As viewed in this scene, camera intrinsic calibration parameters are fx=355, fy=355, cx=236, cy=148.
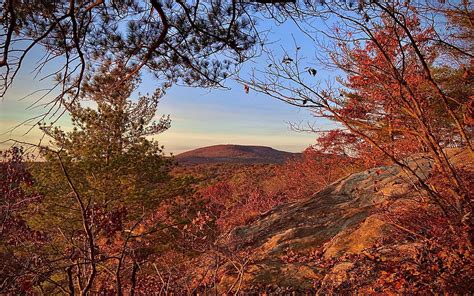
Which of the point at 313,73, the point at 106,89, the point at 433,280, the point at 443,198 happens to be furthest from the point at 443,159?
the point at 106,89

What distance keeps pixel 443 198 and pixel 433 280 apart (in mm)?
899

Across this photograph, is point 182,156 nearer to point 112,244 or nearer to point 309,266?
point 112,244

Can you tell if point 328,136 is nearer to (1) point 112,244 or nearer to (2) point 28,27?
(1) point 112,244

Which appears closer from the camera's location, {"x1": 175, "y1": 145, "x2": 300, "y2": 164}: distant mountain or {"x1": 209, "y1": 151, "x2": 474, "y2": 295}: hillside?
{"x1": 209, "y1": 151, "x2": 474, "y2": 295}: hillside

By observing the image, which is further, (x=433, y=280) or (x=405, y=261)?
(x=405, y=261)

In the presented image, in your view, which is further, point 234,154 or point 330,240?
point 234,154

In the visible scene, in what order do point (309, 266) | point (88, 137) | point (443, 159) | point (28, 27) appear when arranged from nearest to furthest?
point (443, 159), point (28, 27), point (309, 266), point (88, 137)

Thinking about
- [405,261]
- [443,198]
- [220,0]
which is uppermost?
[220,0]

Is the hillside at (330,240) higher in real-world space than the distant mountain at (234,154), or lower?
lower

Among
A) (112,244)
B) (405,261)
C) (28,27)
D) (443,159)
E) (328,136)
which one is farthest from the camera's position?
(328,136)

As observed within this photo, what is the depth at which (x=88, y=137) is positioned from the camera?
10.5 m

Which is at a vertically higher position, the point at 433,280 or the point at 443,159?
the point at 443,159

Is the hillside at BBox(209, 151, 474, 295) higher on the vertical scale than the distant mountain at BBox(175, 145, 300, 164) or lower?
lower

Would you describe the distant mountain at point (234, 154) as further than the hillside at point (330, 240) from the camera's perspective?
Yes
